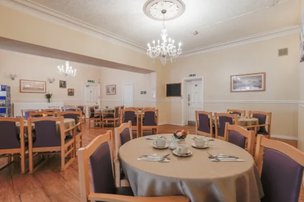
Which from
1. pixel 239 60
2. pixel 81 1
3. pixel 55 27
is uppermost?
pixel 81 1

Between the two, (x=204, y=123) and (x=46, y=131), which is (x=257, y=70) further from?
(x=46, y=131)

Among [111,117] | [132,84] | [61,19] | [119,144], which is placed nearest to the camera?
[119,144]

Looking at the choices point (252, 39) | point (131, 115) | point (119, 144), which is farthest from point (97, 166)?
point (252, 39)

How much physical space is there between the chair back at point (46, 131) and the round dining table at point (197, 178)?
1.95 metres

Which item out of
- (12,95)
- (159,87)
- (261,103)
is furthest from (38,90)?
(261,103)

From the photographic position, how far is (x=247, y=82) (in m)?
5.43

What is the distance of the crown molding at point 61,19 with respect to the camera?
332 cm

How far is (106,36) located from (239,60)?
4.35 meters

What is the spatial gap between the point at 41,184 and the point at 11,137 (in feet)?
2.87

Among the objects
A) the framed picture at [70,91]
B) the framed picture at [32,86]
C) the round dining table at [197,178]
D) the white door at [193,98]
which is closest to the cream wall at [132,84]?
the white door at [193,98]

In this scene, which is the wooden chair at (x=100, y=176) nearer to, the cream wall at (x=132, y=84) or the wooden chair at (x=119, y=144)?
the wooden chair at (x=119, y=144)

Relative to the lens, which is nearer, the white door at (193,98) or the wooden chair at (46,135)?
the wooden chair at (46,135)

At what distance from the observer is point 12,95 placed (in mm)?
7258

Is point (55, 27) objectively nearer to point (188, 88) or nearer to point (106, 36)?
point (106, 36)
